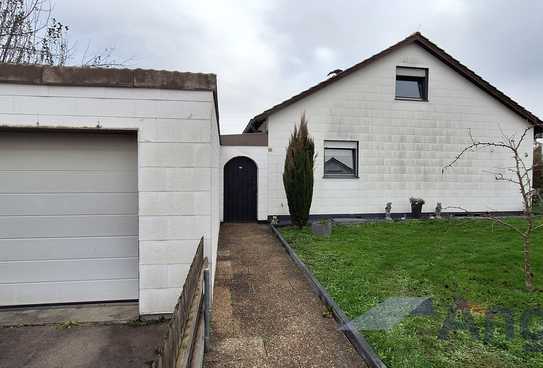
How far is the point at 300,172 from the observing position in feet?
27.2

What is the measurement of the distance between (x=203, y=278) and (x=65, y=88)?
246cm

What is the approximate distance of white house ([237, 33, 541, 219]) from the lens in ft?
33.0

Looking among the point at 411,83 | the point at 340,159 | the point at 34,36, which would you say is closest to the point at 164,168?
the point at 34,36

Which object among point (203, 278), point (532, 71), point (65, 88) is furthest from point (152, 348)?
point (532, 71)

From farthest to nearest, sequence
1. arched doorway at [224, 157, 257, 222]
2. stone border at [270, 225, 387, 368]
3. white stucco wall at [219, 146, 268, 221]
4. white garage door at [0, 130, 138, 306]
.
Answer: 1. arched doorway at [224, 157, 257, 222]
2. white stucco wall at [219, 146, 268, 221]
3. white garage door at [0, 130, 138, 306]
4. stone border at [270, 225, 387, 368]

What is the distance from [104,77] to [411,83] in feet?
35.2

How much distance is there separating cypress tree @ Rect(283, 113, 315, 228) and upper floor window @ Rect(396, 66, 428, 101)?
4676mm

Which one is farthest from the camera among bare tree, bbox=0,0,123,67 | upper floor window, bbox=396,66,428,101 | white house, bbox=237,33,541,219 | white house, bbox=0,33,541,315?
upper floor window, bbox=396,66,428,101

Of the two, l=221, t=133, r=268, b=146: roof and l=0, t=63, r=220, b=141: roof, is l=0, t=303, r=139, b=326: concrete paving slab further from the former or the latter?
l=221, t=133, r=268, b=146: roof

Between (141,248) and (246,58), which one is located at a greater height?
(246,58)

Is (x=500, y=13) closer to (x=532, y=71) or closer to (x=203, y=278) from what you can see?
(x=532, y=71)

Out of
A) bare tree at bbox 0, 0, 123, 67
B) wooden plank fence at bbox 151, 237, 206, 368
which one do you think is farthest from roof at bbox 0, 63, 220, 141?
bare tree at bbox 0, 0, 123, 67

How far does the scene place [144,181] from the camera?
3.37m

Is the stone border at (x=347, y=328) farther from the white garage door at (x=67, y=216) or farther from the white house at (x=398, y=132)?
the white house at (x=398, y=132)
